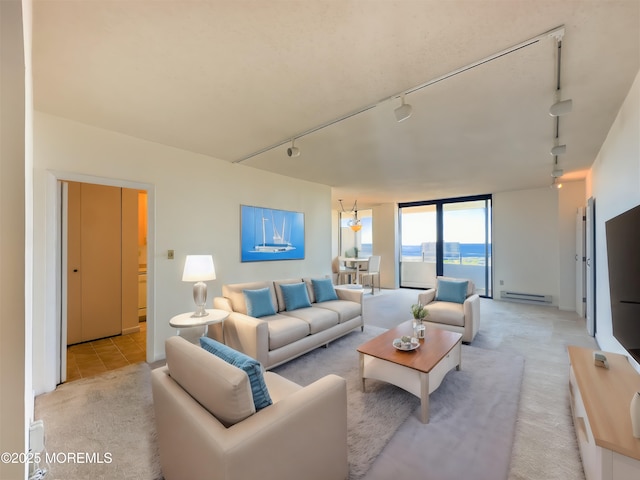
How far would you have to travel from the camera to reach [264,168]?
14.3 feet

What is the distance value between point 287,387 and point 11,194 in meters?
1.64

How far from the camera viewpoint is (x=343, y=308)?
12.5 feet

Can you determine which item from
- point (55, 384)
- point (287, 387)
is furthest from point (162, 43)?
point (55, 384)

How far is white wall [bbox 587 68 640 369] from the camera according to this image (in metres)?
2.12

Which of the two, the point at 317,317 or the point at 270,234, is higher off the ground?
the point at 270,234

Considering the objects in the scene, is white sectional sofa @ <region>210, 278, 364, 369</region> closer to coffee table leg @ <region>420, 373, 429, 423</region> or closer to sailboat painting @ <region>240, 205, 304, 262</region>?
sailboat painting @ <region>240, 205, 304, 262</region>

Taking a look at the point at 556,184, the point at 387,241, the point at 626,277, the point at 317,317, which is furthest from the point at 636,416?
the point at 387,241

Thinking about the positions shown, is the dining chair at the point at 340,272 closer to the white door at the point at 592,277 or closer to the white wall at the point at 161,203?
the white wall at the point at 161,203

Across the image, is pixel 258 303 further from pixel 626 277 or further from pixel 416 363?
pixel 626 277

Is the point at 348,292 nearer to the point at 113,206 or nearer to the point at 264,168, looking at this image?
the point at 264,168

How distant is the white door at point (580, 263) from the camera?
4918 mm

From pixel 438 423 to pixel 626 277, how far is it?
60.3 inches

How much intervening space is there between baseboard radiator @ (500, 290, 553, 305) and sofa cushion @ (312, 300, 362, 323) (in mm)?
4227

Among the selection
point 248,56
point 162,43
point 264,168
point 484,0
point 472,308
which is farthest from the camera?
point 264,168
